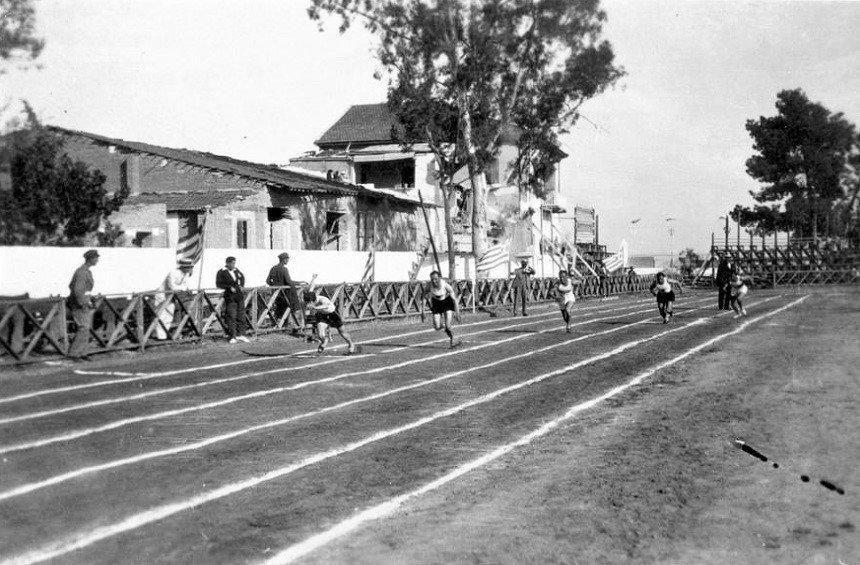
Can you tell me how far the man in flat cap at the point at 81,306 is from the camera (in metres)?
16.3

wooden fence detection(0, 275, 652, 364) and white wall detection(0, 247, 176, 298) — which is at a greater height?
white wall detection(0, 247, 176, 298)

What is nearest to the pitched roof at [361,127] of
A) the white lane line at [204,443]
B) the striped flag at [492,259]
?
the striped flag at [492,259]

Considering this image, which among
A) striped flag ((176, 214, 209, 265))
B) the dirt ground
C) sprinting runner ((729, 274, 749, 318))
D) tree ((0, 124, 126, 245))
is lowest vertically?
the dirt ground

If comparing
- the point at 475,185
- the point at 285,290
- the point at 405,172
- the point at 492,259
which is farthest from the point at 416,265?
the point at 405,172

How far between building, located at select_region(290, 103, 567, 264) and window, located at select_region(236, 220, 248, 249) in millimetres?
10862

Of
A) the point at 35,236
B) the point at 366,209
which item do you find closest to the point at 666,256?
the point at 366,209

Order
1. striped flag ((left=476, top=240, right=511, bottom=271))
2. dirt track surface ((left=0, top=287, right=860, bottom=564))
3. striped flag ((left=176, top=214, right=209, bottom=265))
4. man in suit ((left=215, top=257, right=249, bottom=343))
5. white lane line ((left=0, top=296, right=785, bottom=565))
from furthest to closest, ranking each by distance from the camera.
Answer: striped flag ((left=476, top=240, right=511, bottom=271)) → striped flag ((left=176, top=214, right=209, bottom=265)) → man in suit ((left=215, top=257, right=249, bottom=343)) → dirt track surface ((left=0, top=287, right=860, bottom=564)) → white lane line ((left=0, top=296, right=785, bottom=565))

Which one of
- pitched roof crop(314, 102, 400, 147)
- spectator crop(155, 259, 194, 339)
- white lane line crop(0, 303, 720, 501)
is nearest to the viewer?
white lane line crop(0, 303, 720, 501)

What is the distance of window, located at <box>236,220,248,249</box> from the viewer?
110ft

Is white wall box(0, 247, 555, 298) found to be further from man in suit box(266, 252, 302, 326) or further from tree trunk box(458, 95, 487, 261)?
tree trunk box(458, 95, 487, 261)

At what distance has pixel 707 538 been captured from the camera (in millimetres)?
5656

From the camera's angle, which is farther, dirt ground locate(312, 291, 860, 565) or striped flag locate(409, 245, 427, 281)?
striped flag locate(409, 245, 427, 281)

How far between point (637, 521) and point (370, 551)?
1.80 meters

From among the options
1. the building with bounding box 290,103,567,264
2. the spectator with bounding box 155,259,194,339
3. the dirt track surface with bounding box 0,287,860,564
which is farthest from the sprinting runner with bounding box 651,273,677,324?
the building with bounding box 290,103,567,264
